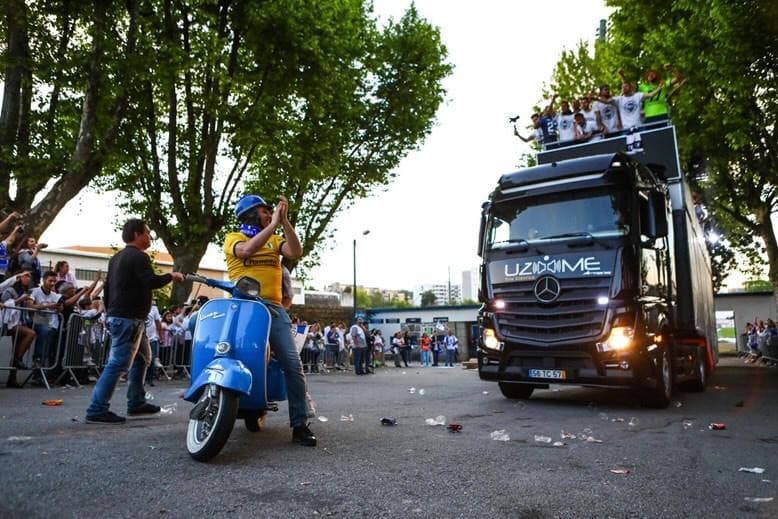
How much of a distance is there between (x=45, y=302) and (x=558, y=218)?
8360mm

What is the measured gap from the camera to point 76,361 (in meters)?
10.0

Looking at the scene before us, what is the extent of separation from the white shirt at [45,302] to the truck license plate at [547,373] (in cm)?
768

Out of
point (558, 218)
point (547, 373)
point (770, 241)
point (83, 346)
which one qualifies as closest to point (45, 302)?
point (83, 346)

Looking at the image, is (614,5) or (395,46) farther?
(395,46)

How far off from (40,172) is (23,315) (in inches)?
160

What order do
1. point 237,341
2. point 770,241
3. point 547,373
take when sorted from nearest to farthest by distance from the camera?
point 237,341, point 547,373, point 770,241

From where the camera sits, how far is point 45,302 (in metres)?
9.86

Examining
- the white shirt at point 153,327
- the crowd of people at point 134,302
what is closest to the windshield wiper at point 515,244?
the crowd of people at point 134,302

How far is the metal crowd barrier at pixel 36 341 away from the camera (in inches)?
359

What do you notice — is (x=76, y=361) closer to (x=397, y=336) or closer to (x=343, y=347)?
(x=343, y=347)

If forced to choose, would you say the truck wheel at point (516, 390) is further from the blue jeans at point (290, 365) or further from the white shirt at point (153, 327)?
the white shirt at point (153, 327)

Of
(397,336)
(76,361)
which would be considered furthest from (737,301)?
(76,361)

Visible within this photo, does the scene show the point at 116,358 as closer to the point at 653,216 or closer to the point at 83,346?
the point at 83,346

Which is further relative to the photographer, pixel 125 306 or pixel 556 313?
pixel 556 313
